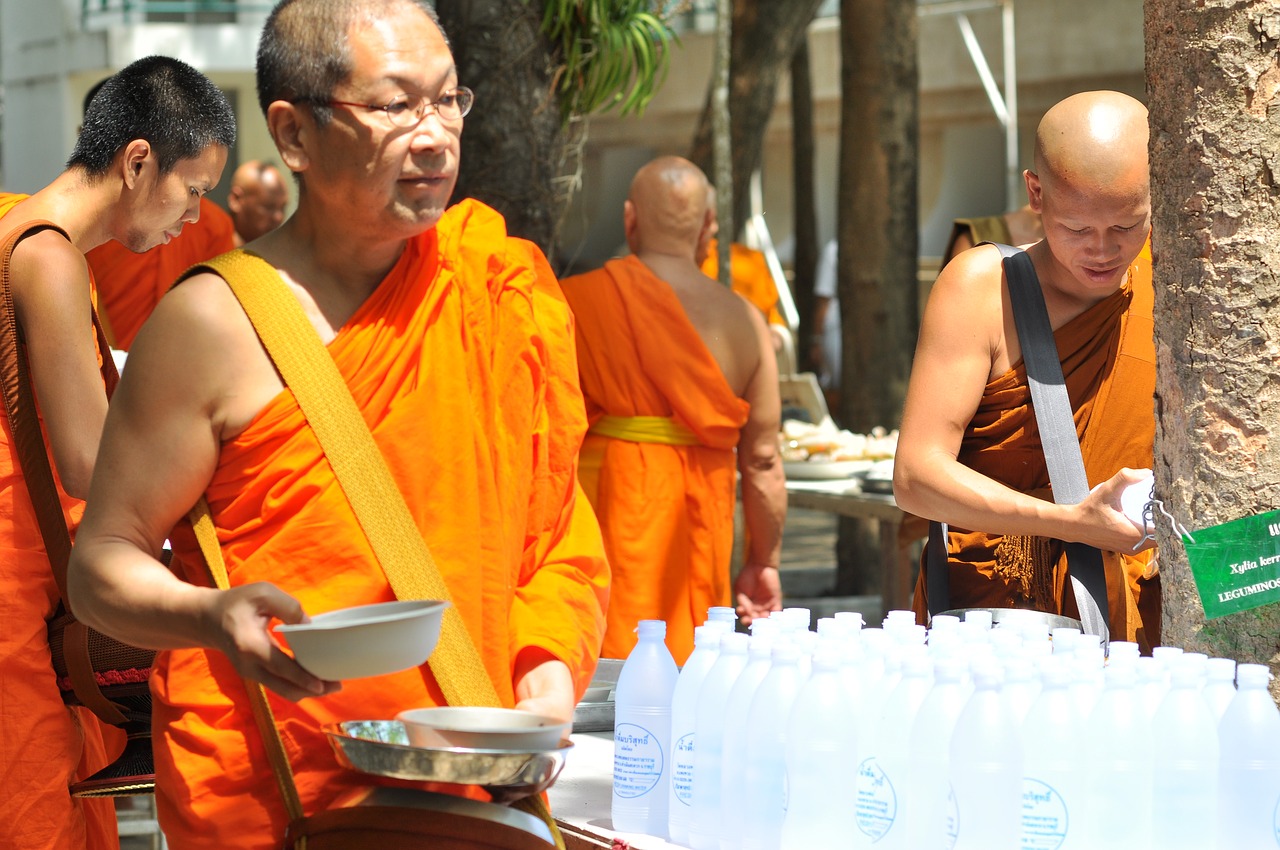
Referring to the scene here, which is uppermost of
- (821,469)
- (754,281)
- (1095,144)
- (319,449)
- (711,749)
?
(1095,144)

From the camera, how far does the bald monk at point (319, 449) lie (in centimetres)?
201

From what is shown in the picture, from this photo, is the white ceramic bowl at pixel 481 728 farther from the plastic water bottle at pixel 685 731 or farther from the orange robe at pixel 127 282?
the orange robe at pixel 127 282

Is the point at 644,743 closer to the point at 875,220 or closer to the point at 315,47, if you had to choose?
the point at 315,47

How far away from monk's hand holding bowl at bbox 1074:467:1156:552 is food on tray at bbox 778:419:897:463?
4.19m

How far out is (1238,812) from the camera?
1926 millimetres

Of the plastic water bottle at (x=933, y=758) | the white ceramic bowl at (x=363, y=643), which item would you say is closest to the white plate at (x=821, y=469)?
the plastic water bottle at (x=933, y=758)

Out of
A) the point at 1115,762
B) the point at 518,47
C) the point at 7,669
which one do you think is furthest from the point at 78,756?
the point at 518,47

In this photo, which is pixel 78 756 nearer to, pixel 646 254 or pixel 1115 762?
pixel 1115 762

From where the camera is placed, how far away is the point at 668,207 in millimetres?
5469

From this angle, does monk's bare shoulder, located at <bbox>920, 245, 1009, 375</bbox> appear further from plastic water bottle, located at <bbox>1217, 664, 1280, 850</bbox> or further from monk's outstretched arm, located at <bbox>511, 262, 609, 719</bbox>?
plastic water bottle, located at <bbox>1217, 664, 1280, 850</bbox>

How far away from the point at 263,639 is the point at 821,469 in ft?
17.3

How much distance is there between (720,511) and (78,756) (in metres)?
2.82

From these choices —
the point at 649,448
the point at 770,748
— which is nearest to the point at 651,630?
the point at 770,748

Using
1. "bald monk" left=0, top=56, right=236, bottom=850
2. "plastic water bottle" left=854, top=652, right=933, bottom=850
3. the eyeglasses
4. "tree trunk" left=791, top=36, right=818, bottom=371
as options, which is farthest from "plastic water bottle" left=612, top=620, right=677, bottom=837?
"tree trunk" left=791, top=36, right=818, bottom=371
